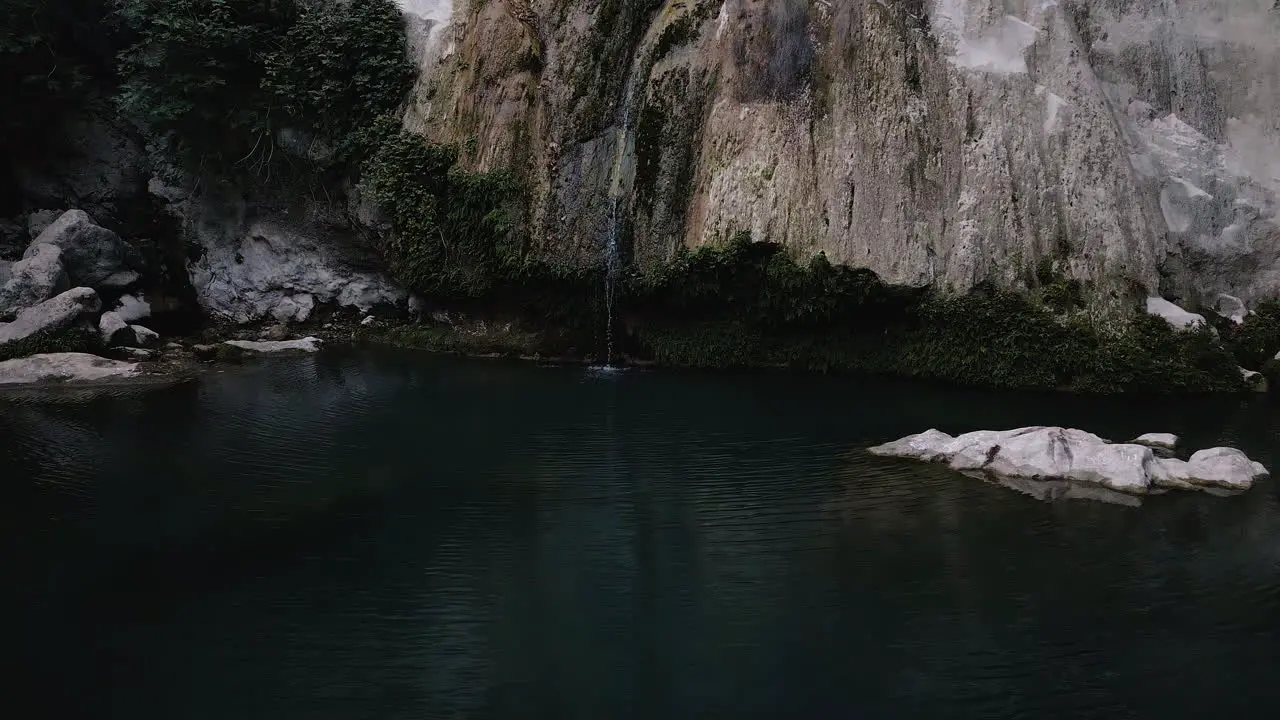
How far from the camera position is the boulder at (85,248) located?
59.1ft

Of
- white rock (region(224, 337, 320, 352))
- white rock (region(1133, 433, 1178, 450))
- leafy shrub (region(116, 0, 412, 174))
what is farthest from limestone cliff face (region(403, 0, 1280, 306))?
white rock (region(224, 337, 320, 352))

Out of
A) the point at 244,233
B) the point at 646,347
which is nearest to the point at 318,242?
the point at 244,233

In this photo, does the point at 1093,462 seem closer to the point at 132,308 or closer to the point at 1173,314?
the point at 1173,314

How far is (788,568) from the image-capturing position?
27.1 feet

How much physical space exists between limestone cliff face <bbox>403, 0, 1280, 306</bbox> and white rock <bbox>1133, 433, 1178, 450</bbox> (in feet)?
13.2

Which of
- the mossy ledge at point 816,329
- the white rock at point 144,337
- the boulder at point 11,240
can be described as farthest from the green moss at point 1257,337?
the boulder at point 11,240

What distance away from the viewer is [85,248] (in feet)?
59.8

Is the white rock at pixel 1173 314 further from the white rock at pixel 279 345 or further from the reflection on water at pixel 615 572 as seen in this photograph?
the white rock at pixel 279 345

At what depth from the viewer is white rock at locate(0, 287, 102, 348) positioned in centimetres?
1620

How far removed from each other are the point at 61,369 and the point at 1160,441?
16541 mm

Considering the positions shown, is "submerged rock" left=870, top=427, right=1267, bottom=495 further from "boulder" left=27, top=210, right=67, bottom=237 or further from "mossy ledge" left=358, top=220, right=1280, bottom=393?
"boulder" left=27, top=210, right=67, bottom=237

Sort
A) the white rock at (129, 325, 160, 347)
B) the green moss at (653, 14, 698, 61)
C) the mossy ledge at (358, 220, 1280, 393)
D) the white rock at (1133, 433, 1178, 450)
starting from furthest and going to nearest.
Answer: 1. the white rock at (129, 325, 160, 347)
2. the green moss at (653, 14, 698, 61)
3. the mossy ledge at (358, 220, 1280, 393)
4. the white rock at (1133, 433, 1178, 450)

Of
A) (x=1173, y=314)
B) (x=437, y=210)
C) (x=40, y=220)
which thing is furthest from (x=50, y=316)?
(x=1173, y=314)

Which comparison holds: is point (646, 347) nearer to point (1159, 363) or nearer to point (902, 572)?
point (1159, 363)
